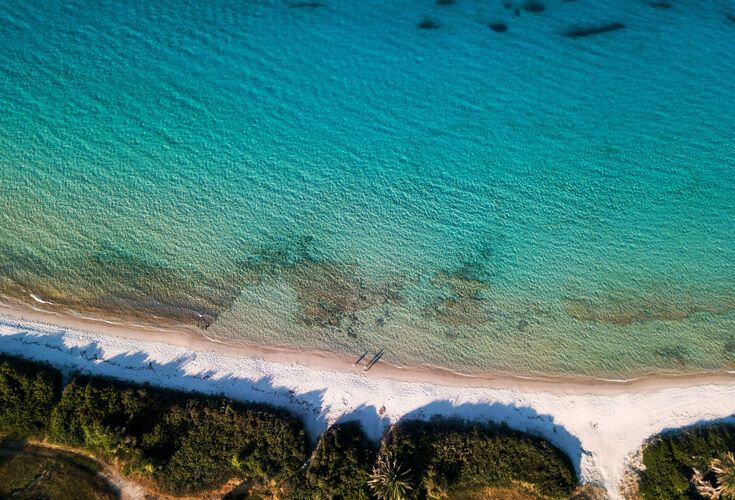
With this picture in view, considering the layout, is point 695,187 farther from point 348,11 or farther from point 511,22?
point 348,11

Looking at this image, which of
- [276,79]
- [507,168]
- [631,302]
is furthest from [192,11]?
[631,302]

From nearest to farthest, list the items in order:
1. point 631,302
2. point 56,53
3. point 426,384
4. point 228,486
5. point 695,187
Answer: point 228,486 < point 426,384 < point 631,302 < point 695,187 < point 56,53

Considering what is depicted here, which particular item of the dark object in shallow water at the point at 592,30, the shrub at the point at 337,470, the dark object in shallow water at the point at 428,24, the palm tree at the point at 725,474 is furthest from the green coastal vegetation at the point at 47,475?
the dark object in shallow water at the point at 592,30

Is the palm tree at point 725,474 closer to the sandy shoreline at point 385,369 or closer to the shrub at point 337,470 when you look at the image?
the sandy shoreline at point 385,369

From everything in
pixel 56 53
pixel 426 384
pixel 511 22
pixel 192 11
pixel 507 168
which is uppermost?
pixel 511 22

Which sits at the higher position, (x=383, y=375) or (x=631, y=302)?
(x=631, y=302)

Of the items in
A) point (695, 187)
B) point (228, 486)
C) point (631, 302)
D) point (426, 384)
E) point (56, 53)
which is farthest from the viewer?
point (56, 53)
